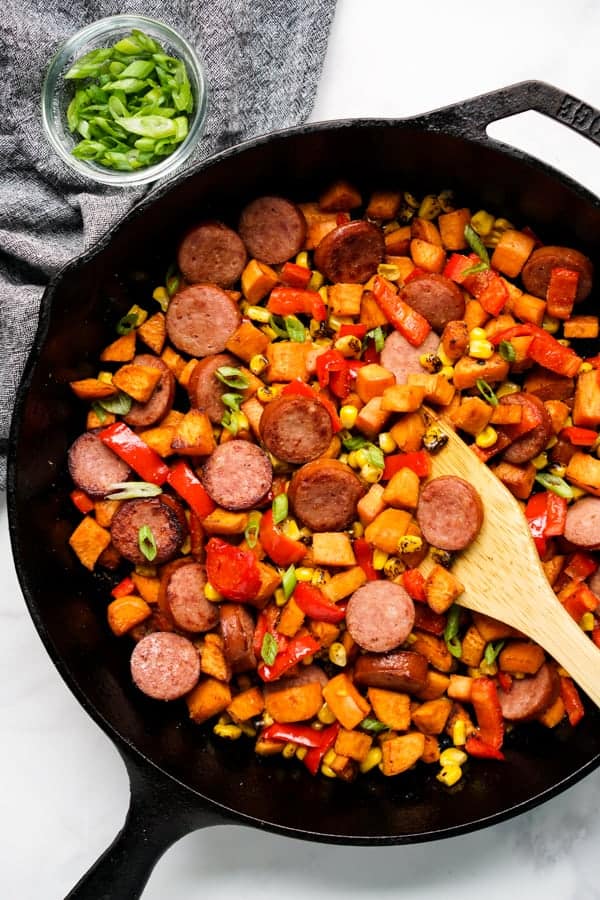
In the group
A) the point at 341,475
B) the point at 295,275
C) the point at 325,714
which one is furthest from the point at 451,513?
the point at 295,275

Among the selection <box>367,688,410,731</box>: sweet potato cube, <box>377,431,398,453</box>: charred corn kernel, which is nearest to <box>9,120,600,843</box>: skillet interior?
<box>367,688,410,731</box>: sweet potato cube

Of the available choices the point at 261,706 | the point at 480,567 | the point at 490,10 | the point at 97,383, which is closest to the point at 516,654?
the point at 480,567

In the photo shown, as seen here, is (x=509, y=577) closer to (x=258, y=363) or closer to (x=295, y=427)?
(x=295, y=427)

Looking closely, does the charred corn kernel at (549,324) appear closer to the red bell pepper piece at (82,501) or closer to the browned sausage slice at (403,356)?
the browned sausage slice at (403,356)

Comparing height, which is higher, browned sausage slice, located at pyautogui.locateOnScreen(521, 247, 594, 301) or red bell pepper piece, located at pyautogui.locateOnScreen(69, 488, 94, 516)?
browned sausage slice, located at pyautogui.locateOnScreen(521, 247, 594, 301)

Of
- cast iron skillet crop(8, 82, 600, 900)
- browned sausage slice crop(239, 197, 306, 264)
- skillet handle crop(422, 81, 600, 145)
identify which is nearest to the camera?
skillet handle crop(422, 81, 600, 145)

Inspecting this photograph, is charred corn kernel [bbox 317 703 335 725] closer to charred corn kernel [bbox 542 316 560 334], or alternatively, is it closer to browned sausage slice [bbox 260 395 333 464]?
browned sausage slice [bbox 260 395 333 464]

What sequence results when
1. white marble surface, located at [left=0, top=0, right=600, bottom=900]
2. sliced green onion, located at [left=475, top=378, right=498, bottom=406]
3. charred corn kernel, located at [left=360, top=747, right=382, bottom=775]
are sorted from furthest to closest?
white marble surface, located at [left=0, top=0, right=600, bottom=900], charred corn kernel, located at [left=360, top=747, right=382, bottom=775], sliced green onion, located at [left=475, top=378, right=498, bottom=406]

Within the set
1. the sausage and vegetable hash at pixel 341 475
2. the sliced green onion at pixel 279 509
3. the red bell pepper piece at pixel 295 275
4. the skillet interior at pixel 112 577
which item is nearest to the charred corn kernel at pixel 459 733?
the sausage and vegetable hash at pixel 341 475
